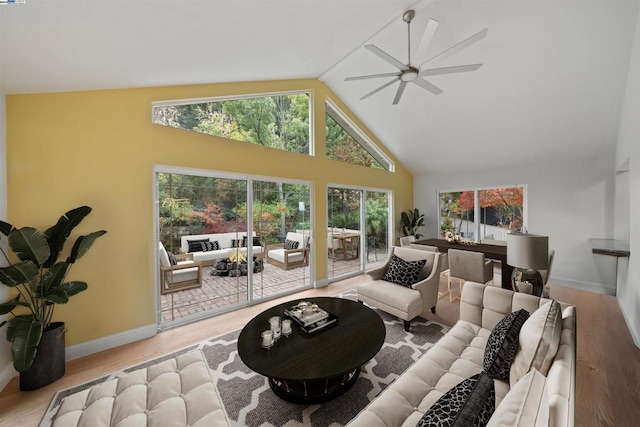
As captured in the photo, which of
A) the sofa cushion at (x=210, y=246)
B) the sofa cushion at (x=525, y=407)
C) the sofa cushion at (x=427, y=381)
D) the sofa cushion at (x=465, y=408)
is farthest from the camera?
the sofa cushion at (x=210, y=246)

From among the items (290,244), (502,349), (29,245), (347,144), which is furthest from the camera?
(347,144)

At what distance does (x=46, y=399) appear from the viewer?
1.97m

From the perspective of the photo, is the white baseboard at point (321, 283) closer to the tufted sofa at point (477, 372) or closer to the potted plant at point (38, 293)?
the tufted sofa at point (477, 372)

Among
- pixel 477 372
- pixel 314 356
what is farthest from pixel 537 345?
pixel 314 356

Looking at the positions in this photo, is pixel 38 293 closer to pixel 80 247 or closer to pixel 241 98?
pixel 80 247

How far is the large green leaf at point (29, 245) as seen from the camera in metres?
1.94

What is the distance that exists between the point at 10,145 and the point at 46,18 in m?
1.46

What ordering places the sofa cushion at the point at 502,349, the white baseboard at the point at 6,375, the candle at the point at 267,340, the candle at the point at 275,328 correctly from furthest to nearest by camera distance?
the white baseboard at the point at 6,375 < the candle at the point at 275,328 < the candle at the point at 267,340 < the sofa cushion at the point at 502,349

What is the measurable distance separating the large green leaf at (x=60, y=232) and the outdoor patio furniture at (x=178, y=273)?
2.97ft

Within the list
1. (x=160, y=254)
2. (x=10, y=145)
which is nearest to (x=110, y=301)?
(x=160, y=254)

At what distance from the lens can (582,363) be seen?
7.73 ft

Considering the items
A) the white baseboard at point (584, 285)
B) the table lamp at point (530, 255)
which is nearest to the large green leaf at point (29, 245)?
the table lamp at point (530, 255)

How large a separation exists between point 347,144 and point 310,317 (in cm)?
420

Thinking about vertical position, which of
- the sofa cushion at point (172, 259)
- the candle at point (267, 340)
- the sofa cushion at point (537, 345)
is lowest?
the candle at point (267, 340)
